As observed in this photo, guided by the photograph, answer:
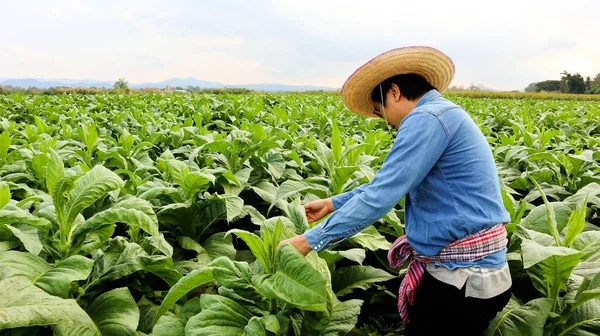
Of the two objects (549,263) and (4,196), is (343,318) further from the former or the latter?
(4,196)

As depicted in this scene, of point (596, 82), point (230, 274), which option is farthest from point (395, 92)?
point (596, 82)

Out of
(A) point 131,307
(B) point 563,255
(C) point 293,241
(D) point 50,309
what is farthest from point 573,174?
(D) point 50,309

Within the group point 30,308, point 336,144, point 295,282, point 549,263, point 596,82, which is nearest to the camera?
point 30,308

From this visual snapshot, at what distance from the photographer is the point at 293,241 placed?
1690mm

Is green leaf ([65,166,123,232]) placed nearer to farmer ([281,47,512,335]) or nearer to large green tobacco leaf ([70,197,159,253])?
large green tobacco leaf ([70,197,159,253])

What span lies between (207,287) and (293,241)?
2.66 ft

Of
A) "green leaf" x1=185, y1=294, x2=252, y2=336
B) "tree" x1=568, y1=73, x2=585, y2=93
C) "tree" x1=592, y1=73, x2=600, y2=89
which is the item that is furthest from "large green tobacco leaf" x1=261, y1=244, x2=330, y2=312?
"tree" x1=568, y1=73, x2=585, y2=93

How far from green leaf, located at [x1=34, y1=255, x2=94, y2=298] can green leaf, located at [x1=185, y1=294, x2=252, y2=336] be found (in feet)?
1.50

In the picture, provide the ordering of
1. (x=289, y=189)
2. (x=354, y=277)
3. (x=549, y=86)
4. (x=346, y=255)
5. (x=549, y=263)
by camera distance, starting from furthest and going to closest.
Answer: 1. (x=549, y=86)
2. (x=289, y=189)
3. (x=354, y=277)
4. (x=346, y=255)
5. (x=549, y=263)

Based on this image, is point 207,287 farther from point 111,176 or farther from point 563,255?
point 563,255

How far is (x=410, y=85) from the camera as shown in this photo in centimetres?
203

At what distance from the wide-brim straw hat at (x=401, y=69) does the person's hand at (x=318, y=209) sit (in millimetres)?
591

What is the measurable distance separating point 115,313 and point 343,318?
97 centimetres

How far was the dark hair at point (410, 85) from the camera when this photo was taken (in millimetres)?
2021
